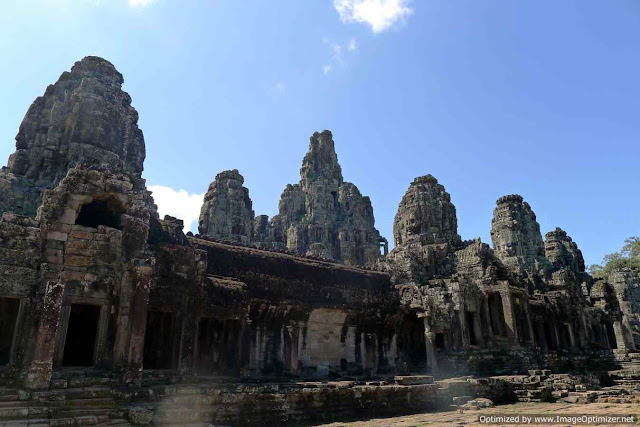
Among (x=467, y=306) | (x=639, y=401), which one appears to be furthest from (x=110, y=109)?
(x=639, y=401)

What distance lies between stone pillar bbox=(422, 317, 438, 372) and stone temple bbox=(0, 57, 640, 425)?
8 centimetres

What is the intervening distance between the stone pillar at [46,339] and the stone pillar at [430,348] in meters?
17.1

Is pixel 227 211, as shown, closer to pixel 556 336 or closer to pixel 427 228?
pixel 427 228

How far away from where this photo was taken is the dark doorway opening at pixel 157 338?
14.8 meters

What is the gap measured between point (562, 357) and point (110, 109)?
29.8 m

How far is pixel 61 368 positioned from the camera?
1184 cm

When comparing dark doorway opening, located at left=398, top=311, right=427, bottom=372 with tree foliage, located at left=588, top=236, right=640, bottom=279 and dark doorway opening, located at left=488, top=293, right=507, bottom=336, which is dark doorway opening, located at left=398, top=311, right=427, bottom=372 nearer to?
dark doorway opening, located at left=488, top=293, right=507, bottom=336

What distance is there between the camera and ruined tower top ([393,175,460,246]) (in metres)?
39.0

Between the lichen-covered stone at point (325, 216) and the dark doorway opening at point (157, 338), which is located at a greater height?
the lichen-covered stone at point (325, 216)

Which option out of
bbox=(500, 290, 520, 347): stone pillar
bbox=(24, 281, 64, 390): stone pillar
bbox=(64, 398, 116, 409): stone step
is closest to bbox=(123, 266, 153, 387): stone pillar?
bbox=(64, 398, 116, 409): stone step

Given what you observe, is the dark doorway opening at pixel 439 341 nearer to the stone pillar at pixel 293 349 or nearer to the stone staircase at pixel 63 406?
the stone pillar at pixel 293 349

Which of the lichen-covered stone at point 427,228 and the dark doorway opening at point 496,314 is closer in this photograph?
the dark doorway opening at point 496,314

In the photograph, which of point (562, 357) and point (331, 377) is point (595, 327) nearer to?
point (562, 357)

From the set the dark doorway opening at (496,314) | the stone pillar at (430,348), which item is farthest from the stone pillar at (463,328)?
A: the dark doorway opening at (496,314)
